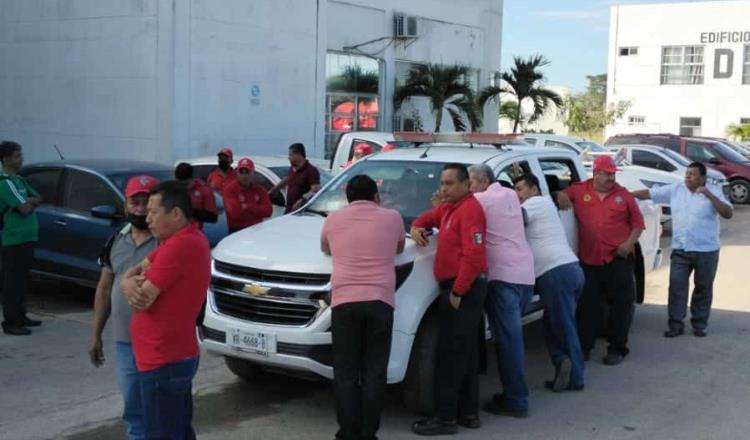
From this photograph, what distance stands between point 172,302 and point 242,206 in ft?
17.3

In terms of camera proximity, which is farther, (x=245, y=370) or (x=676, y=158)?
(x=676, y=158)

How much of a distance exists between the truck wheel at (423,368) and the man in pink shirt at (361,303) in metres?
0.57

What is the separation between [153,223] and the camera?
14.1ft

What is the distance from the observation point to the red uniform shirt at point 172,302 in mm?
4172

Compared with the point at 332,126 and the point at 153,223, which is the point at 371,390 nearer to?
the point at 153,223

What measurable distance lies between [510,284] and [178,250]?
9.44 feet

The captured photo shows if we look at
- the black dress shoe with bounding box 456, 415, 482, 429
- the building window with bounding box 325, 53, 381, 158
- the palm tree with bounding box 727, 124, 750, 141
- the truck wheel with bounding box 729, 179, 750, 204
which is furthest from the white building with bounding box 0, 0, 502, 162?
the palm tree with bounding box 727, 124, 750, 141

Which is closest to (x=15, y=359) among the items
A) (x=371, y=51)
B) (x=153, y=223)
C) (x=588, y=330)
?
(x=153, y=223)

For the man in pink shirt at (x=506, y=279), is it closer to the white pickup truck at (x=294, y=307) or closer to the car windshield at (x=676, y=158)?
the white pickup truck at (x=294, y=307)

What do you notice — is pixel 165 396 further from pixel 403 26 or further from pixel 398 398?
pixel 403 26

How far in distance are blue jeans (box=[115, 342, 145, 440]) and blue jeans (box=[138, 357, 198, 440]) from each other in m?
0.23

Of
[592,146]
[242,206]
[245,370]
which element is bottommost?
[245,370]

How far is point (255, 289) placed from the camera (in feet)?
20.2

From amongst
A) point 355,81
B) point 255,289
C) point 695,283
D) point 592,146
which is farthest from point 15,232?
point 355,81
